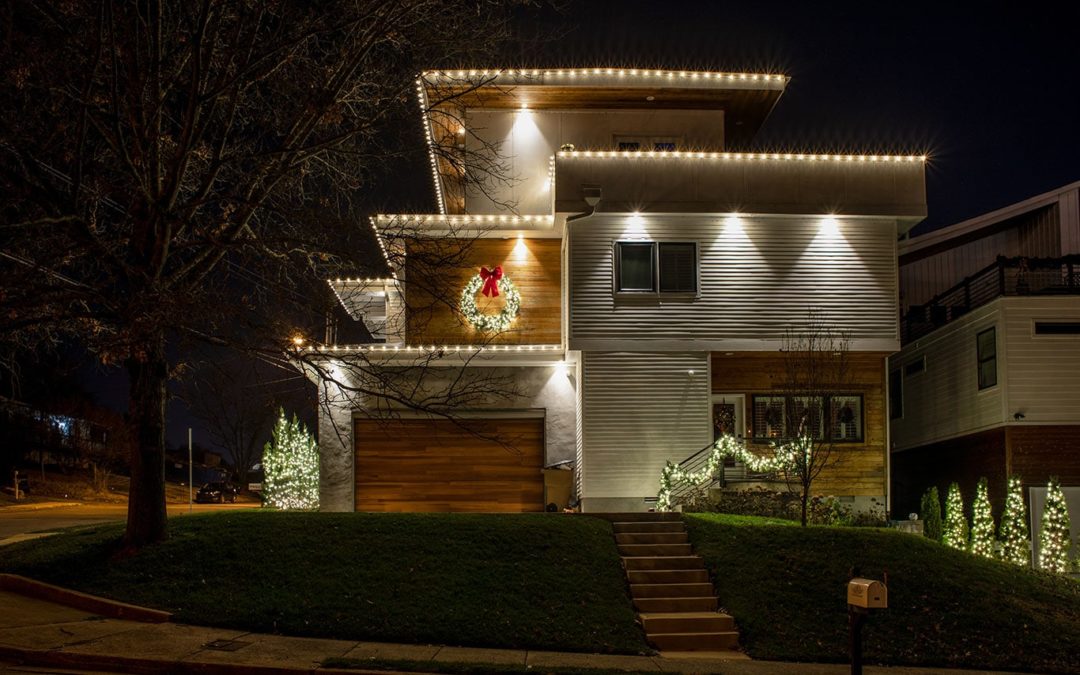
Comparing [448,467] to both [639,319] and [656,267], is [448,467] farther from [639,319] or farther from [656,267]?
[656,267]

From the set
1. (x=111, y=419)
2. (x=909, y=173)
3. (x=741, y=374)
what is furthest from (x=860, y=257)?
(x=111, y=419)

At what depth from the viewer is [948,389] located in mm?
24281

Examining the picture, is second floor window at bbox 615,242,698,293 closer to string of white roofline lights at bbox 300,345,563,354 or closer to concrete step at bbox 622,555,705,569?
string of white roofline lights at bbox 300,345,563,354

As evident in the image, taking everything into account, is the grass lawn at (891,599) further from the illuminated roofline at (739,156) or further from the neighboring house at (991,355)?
the illuminated roofline at (739,156)

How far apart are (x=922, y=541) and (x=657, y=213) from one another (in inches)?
328

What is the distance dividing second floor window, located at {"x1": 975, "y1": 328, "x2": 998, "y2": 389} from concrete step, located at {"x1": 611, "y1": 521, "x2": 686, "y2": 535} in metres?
9.27

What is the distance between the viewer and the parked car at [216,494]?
161 ft

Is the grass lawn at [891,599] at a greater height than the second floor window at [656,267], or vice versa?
the second floor window at [656,267]

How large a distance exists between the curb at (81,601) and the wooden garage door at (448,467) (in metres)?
9.11

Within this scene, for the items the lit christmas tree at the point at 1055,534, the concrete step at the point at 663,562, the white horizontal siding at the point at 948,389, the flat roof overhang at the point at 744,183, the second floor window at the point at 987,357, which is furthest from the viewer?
the white horizontal siding at the point at 948,389

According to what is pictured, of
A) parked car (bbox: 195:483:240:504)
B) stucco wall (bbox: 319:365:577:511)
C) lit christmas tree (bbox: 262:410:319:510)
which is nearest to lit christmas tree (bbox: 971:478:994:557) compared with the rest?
stucco wall (bbox: 319:365:577:511)

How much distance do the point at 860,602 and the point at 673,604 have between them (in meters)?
5.18

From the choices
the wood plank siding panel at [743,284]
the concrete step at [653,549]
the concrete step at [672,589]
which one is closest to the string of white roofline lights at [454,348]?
the wood plank siding panel at [743,284]

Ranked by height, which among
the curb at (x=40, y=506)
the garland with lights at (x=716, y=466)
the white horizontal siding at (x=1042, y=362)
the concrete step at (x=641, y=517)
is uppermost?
the white horizontal siding at (x=1042, y=362)
